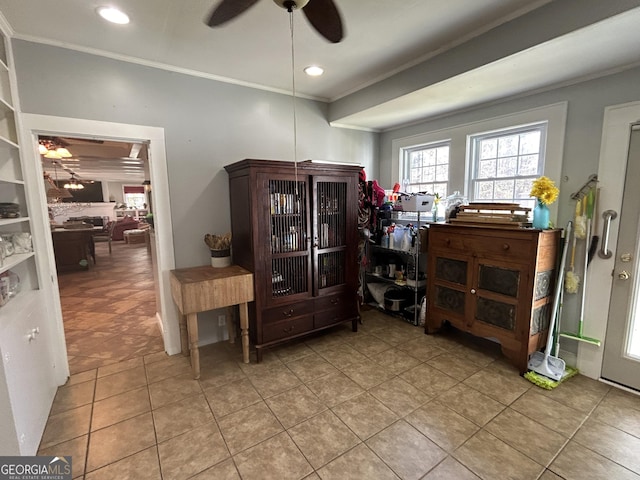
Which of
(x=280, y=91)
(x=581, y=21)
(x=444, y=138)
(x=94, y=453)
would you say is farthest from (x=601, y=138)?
(x=94, y=453)

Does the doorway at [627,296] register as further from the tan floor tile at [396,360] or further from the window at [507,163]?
the tan floor tile at [396,360]

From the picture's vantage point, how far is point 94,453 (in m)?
1.76

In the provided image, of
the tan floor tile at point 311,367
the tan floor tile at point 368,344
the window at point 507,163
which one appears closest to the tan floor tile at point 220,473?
the tan floor tile at point 311,367

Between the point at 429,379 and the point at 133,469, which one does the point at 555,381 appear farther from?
the point at 133,469

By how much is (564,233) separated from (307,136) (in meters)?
2.65

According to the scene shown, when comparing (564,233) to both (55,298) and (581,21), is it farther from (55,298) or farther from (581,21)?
(55,298)

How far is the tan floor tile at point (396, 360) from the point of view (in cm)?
261

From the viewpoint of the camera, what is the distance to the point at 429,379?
8.04 feet

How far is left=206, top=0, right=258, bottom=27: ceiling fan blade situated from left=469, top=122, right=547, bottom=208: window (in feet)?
8.70

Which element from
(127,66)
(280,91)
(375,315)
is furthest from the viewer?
(375,315)

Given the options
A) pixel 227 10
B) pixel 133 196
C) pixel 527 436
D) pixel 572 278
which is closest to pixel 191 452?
pixel 527 436

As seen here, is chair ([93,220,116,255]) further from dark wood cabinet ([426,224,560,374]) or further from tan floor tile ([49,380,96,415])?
dark wood cabinet ([426,224,560,374])

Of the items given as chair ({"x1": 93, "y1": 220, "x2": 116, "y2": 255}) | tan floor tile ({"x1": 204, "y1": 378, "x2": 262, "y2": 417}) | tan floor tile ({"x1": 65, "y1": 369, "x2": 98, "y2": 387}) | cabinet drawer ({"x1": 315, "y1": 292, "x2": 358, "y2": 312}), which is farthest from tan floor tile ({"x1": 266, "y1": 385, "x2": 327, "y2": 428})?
chair ({"x1": 93, "y1": 220, "x2": 116, "y2": 255})

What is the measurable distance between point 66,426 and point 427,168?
4.09m
